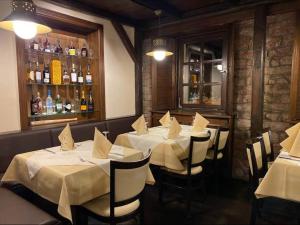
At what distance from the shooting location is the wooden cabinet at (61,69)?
300cm

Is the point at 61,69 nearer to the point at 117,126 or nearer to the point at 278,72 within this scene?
the point at 117,126

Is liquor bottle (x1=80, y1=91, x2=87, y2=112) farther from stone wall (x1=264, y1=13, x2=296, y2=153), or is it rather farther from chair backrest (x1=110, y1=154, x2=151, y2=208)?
stone wall (x1=264, y1=13, x2=296, y2=153)

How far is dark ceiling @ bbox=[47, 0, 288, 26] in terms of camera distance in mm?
3275

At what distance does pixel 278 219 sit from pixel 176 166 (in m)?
1.17

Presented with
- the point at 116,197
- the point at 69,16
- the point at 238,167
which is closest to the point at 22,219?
the point at 116,197

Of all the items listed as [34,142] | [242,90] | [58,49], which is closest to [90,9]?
[58,49]

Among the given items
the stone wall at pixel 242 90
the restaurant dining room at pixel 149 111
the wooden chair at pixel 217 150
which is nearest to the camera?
the restaurant dining room at pixel 149 111

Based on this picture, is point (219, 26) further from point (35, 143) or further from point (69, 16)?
point (35, 143)

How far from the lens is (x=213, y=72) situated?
12.7 feet

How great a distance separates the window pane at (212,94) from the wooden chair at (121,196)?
7.83 feet

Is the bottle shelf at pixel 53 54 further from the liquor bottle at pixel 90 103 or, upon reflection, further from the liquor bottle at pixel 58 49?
the liquor bottle at pixel 90 103

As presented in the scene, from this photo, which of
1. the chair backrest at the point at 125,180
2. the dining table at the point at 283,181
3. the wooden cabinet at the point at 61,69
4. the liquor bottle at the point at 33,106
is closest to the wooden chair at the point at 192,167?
the dining table at the point at 283,181

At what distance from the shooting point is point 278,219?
2.48 m

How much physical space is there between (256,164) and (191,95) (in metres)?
2.18
